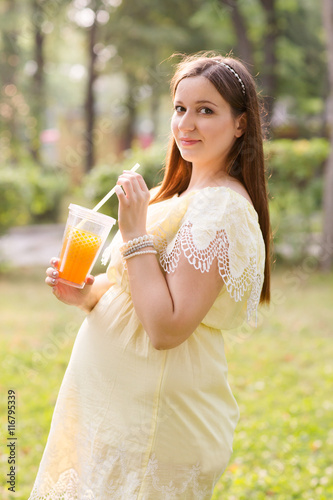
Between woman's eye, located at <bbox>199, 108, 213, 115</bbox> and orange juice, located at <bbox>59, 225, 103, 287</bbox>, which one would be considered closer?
woman's eye, located at <bbox>199, 108, 213, 115</bbox>

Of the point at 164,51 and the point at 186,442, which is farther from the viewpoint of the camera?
the point at 164,51

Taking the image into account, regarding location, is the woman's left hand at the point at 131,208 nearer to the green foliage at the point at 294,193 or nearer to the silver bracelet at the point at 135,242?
the silver bracelet at the point at 135,242

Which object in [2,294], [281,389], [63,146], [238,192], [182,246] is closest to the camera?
[182,246]

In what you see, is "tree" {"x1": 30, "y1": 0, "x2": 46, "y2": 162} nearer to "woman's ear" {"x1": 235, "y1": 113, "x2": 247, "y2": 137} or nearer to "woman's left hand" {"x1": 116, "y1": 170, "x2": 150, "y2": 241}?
"woman's ear" {"x1": 235, "y1": 113, "x2": 247, "y2": 137}

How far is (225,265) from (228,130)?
44 cm

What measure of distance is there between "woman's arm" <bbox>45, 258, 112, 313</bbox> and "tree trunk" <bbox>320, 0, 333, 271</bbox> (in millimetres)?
7502

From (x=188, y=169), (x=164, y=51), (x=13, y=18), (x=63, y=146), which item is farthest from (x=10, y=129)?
(x=188, y=169)

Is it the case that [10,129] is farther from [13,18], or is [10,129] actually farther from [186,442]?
[186,442]

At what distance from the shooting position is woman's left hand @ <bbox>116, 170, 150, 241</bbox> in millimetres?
1661

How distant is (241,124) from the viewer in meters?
1.84

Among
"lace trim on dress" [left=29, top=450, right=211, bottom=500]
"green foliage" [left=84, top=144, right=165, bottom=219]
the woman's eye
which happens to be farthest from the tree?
"lace trim on dress" [left=29, top=450, right=211, bottom=500]

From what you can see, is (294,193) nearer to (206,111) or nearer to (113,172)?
(113,172)

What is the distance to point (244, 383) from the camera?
5129 millimetres

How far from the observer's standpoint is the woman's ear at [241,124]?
1.82 meters
